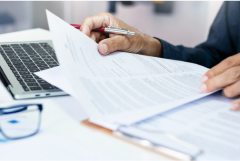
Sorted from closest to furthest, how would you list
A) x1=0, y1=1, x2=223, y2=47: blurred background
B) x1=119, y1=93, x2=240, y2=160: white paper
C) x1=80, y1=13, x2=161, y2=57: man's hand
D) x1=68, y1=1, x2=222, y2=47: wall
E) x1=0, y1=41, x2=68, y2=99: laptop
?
x1=119, y1=93, x2=240, y2=160: white paper
x1=0, y1=41, x2=68, y2=99: laptop
x1=80, y1=13, x2=161, y2=57: man's hand
x1=0, y1=1, x2=223, y2=47: blurred background
x1=68, y1=1, x2=222, y2=47: wall

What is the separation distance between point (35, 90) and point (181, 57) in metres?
0.50

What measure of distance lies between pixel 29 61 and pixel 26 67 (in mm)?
45

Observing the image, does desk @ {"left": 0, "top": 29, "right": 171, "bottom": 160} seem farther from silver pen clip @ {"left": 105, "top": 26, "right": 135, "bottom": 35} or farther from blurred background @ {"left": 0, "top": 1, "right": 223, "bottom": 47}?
blurred background @ {"left": 0, "top": 1, "right": 223, "bottom": 47}

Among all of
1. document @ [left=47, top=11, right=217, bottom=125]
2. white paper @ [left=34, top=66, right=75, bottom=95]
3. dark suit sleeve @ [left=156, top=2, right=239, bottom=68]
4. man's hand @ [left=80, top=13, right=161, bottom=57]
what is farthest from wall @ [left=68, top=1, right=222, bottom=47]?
white paper @ [left=34, top=66, right=75, bottom=95]

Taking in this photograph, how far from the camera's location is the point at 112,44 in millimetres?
578

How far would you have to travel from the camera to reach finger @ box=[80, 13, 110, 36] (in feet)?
2.06

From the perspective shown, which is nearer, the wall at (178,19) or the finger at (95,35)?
the finger at (95,35)

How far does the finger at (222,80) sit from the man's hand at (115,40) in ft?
0.74

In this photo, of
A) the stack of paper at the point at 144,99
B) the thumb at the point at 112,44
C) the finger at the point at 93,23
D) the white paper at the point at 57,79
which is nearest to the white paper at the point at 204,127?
the stack of paper at the point at 144,99

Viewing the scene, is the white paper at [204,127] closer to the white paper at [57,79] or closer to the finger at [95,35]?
the white paper at [57,79]

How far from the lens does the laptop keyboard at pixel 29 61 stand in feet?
1.62

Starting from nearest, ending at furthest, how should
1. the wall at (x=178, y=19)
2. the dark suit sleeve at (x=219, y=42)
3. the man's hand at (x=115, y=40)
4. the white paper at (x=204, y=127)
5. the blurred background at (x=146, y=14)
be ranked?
1. the white paper at (x=204, y=127)
2. the man's hand at (x=115, y=40)
3. the dark suit sleeve at (x=219, y=42)
4. the blurred background at (x=146, y=14)
5. the wall at (x=178, y=19)

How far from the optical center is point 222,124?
1.23 feet

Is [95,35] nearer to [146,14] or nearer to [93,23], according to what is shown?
[93,23]
